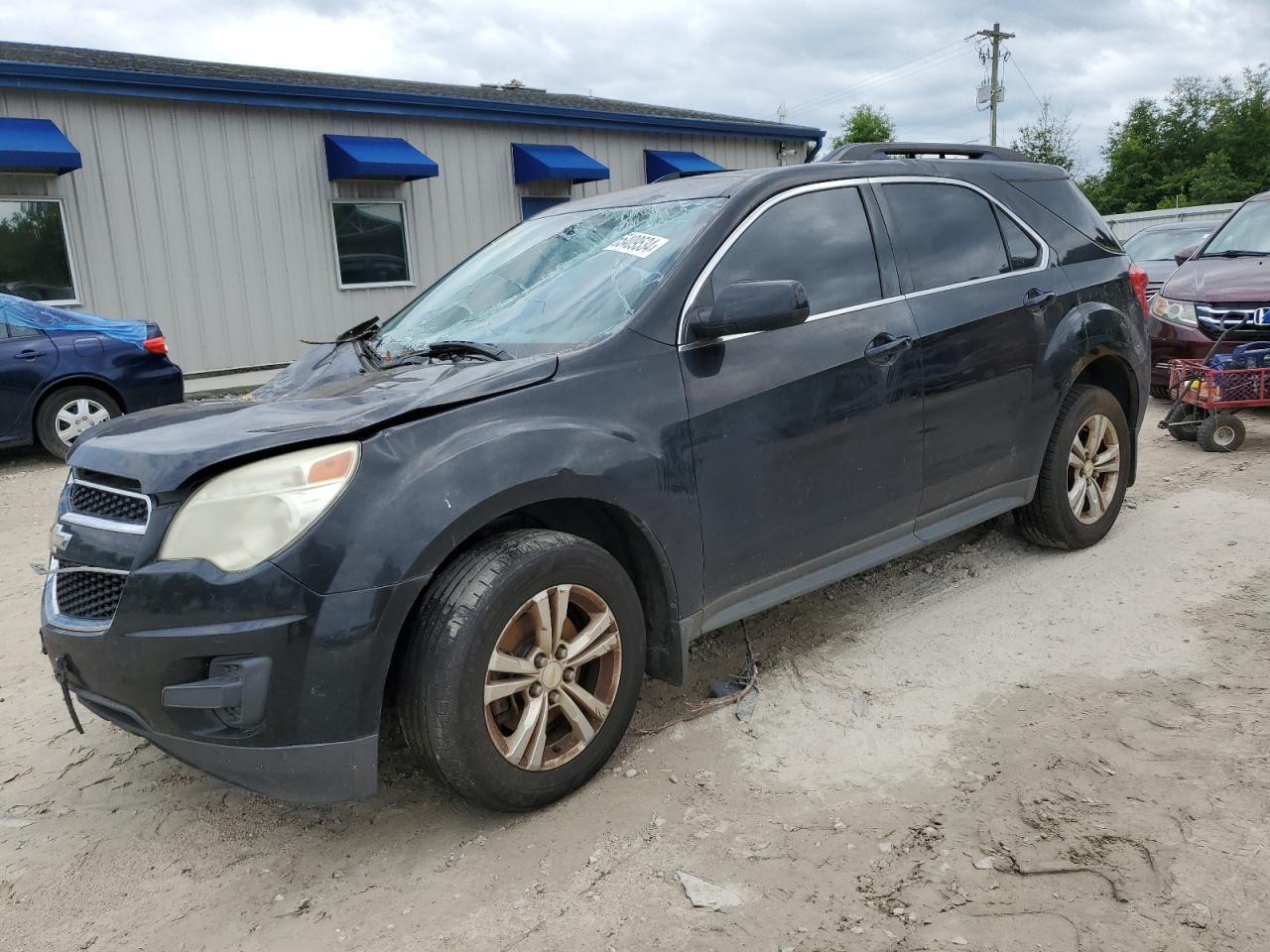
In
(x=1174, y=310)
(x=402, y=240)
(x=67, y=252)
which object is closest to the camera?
(x=1174, y=310)

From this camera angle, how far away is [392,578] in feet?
8.01

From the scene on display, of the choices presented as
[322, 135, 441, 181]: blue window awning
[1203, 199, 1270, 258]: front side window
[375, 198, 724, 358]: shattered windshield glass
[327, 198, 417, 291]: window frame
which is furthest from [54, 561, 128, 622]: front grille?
[327, 198, 417, 291]: window frame

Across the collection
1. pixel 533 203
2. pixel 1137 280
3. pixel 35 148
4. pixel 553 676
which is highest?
pixel 35 148

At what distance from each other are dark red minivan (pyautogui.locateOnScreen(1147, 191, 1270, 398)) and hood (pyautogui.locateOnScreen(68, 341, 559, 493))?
6.59m

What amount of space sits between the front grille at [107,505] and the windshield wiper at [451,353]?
38.1 inches

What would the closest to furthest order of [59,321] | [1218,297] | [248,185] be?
1. [1218,297]
2. [59,321]
3. [248,185]

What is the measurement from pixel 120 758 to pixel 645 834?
6.08ft

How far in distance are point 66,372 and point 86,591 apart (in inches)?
265

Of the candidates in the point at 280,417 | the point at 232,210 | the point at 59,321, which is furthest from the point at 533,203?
the point at 280,417

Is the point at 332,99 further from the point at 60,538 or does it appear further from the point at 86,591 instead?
the point at 86,591

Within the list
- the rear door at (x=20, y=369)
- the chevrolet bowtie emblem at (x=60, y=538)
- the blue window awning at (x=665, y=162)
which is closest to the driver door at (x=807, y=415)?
the chevrolet bowtie emblem at (x=60, y=538)

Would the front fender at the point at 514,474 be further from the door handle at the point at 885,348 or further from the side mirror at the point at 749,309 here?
the door handle at the point at 885,348

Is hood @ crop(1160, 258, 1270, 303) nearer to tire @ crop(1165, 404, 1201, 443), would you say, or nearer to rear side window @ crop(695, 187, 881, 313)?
tire @ crop(1165, 404, 1201, 443)

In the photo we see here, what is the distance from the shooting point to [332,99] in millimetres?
13312
